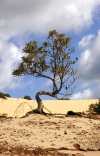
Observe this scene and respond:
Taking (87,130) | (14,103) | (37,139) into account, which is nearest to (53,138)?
(37,139)

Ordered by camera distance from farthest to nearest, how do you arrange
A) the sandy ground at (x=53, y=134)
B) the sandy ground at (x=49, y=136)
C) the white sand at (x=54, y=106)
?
1. the white sand at (x=54, y=106)
2. the sandy ground at (x=53, y=134)
3. the sandy ground at (x=49, y=136)

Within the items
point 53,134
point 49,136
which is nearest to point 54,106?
point 53,134

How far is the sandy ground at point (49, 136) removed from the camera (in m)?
9.34

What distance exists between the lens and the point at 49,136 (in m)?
11.5

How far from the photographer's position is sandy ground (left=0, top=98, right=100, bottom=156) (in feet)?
30.6

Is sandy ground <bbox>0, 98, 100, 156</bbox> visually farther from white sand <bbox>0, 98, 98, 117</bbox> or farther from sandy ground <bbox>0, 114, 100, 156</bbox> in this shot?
white sand <bbox>0, 98, 98, 117</bbox>

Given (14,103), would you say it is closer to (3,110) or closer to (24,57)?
(3,110)

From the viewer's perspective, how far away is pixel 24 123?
1326cm

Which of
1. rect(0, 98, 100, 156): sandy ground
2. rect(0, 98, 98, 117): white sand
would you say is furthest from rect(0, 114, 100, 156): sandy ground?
rect(0, 98, 98, 117): white sand

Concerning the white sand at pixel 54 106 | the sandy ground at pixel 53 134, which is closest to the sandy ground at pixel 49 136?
the sandy ground at pixel 53 134

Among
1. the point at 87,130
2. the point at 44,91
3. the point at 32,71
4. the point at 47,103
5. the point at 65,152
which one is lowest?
the point at 65,152

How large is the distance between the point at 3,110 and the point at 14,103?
13.3 ft

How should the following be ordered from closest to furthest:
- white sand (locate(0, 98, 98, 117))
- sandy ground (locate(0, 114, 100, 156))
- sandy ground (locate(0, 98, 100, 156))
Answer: sandy ground (locate(0, 98, 100, 156)) < sandy ground (locate(0, 114, 100, 156)) < white sand (locate(0, 98, 98, 117))

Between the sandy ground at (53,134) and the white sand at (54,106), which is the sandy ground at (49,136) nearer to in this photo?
the sandy ground at (53,134)
